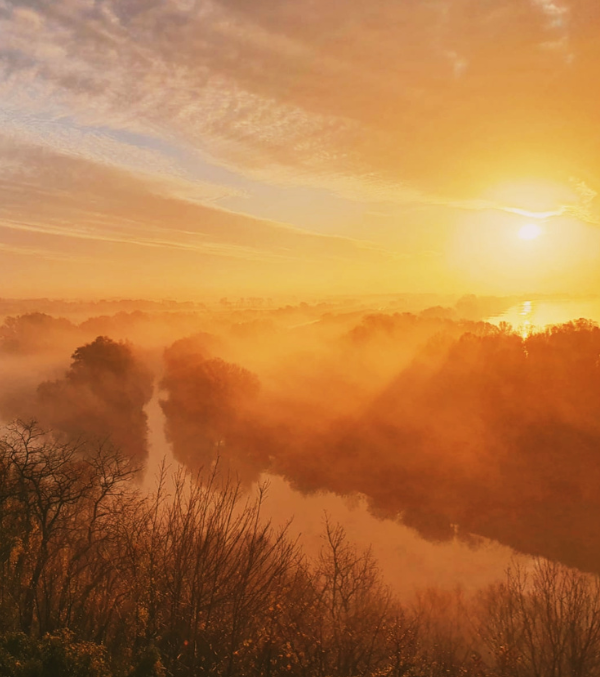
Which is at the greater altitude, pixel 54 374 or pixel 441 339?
pixel 441 339

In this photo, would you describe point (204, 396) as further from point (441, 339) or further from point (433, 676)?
point (433, 676)

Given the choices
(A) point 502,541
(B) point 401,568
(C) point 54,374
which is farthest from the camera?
(C) point 54,374

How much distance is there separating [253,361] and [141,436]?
23031mm

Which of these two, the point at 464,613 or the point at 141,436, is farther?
the point at 141,436

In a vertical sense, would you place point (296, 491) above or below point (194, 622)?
below

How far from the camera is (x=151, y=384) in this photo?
56.8 m

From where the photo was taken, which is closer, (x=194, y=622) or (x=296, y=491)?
(x=194, y=622)

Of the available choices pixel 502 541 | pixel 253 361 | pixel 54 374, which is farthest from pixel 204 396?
pixel 502 541

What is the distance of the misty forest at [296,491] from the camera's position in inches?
514

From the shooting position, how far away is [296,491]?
109 ft

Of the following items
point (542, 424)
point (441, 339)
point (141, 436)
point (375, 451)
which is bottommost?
point (141, 436)

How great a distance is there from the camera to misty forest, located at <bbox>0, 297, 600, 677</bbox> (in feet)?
42.9

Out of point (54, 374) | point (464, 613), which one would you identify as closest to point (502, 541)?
point (464, 613)

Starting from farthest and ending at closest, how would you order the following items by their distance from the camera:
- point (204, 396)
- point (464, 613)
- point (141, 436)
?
point (204, 396)
point (141, 436)
point (464, 613)
